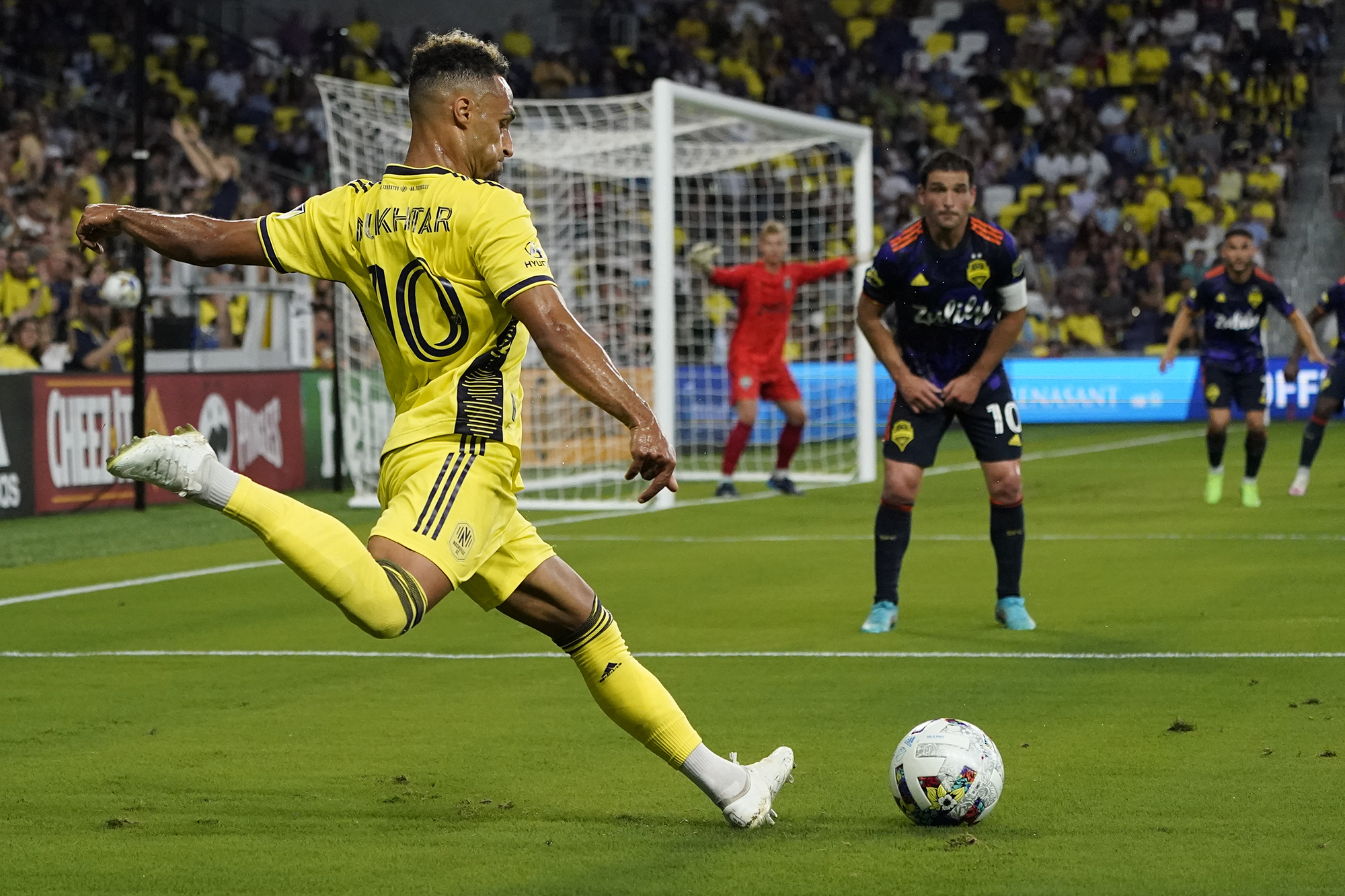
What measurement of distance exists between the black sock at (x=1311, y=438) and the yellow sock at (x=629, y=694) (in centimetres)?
1137

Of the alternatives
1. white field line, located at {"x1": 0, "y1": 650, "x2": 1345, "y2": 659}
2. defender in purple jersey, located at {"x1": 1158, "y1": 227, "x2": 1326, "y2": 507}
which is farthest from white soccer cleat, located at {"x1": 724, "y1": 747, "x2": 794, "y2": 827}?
defender in purple jersey, located at {"x1": 1158, "y1": 227, "x2": 1326, "y2": 507}

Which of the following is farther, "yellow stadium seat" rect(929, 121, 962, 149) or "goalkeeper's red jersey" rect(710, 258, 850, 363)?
"yellow stadium seat" rect(929, 121, 962, 149)

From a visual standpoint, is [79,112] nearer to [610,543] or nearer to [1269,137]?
[610,543]

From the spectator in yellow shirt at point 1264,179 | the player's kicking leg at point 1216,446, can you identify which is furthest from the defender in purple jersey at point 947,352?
the spectator in yellow shirt at point 1264,179

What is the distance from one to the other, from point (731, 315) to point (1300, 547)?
13.4m

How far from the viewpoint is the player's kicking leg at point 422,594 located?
4.17 m

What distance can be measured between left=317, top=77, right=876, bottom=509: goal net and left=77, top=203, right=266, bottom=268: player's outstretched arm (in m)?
8.92

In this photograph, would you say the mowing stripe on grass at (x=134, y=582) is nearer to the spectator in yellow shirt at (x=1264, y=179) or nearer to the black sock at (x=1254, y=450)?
the black sock at (x=1254, y=450)

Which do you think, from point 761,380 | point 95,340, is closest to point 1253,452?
point 761,380

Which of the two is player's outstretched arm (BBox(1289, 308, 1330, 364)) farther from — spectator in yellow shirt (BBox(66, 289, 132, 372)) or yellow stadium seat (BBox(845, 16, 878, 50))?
yellow stadium seat (BBox(845, 16, 878, 50))

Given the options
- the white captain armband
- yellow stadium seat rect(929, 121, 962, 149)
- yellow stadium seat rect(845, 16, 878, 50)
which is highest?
yellow stadium seat rect(845, 16, 878, 50)

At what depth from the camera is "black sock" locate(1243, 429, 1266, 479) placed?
14.5 meters

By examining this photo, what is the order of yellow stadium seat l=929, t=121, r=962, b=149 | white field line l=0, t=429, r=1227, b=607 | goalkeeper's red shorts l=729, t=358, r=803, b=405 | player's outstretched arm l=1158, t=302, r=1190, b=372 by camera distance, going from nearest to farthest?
white field line l=0, t=429, r=1227, b=607 < player's outstretched arm l=1158, t=302, r=1190, b=372 < goalkeeper's red shorts l=729, t=358, r=803, b=405 < yellow stadium seat l=929, t=121, r=962, b=149

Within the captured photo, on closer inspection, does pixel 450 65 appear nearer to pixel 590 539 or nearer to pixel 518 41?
pixel 590 539
